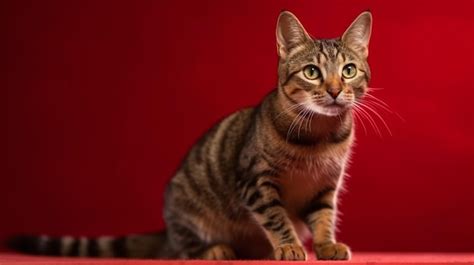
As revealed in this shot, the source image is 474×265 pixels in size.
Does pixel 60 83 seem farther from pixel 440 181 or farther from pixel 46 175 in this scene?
pixel 440 181

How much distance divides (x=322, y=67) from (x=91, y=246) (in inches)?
33.4

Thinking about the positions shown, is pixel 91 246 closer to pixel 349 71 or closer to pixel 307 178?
pixel 307 178

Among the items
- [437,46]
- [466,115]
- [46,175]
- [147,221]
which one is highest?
[437,46]

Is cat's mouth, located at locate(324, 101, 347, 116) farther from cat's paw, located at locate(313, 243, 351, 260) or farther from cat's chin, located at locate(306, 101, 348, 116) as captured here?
cat's paw, located at locate(313, 243, 351, 260)

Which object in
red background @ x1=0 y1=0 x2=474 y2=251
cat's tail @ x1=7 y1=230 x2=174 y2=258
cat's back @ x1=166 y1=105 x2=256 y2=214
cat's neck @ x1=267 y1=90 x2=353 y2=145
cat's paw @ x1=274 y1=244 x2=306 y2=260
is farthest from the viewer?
red background @ x1=0 y1=0 x2=474 y2=251

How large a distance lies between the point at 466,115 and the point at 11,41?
1.47 m

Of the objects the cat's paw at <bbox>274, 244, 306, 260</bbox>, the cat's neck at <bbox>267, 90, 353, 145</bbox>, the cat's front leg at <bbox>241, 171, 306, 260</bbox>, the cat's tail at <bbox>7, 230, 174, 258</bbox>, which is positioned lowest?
the cat's tail at <bbox>7, 230, 174, 258</bbox>

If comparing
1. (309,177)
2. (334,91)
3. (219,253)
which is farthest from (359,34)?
(219,253)

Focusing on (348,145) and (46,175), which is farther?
(46,175)

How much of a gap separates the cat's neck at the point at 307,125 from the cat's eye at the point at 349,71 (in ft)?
0.29

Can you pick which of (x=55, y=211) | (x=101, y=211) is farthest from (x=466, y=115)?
(x=55, y=211)

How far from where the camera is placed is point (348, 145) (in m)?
1.75

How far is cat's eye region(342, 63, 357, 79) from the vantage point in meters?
1.64

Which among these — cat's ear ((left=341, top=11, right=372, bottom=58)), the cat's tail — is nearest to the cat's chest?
cat's ear ((left=341, top=11, right=372, bottom=58))
